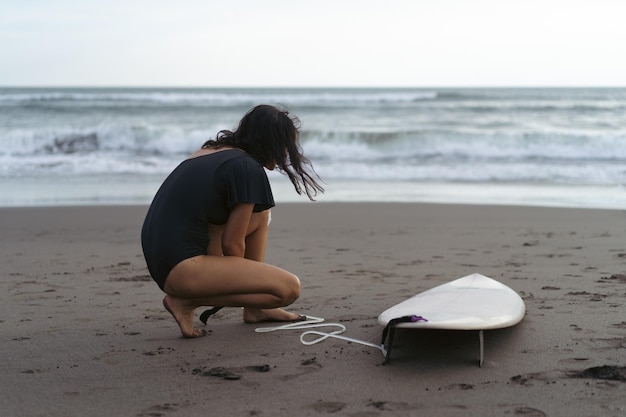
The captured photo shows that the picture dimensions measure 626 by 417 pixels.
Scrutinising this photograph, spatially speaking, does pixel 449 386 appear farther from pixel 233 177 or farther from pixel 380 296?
pixel 380 296

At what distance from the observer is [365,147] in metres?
18.9

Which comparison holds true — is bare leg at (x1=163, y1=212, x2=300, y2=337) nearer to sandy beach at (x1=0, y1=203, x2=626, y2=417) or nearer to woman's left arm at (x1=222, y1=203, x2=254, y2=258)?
woman's left arm at (x1=222, y1=203, x2=254, y2=258)

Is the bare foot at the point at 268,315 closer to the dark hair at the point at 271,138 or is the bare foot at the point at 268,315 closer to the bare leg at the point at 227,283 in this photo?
the bare leg at the point at 227,283

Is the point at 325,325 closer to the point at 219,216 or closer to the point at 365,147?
the point at 219,216

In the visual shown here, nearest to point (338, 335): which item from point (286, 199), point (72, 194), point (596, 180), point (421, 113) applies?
point (286, 199)

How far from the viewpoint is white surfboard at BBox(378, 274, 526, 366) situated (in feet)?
10.7

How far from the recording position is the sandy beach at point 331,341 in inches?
112

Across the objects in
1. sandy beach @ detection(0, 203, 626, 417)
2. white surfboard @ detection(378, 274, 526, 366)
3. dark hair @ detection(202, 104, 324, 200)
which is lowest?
sandy beach @ detection(0, 203, 626, 417)

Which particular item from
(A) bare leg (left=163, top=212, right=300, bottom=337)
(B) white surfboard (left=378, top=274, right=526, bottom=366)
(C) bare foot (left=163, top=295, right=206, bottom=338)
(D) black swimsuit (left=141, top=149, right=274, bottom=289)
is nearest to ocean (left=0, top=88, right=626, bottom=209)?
(D) black swimsuit (left=141, top=149, right=274, bottom=289)

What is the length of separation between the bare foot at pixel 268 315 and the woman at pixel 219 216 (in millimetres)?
293

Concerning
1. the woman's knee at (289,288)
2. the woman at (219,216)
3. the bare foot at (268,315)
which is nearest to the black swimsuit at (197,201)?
the woman at (219,216)

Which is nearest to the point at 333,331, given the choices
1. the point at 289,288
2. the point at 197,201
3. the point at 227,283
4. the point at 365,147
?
the point at 289,288

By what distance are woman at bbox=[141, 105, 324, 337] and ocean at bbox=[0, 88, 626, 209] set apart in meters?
0.28

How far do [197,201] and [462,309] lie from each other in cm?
136
